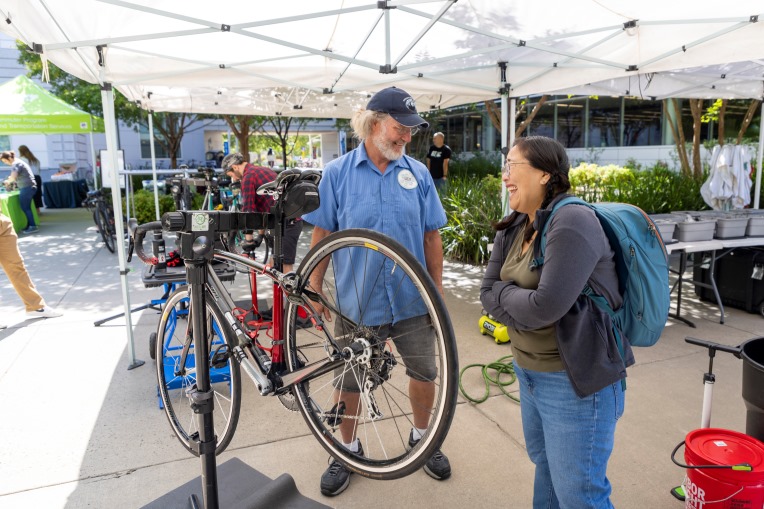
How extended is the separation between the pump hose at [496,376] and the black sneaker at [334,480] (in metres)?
1.25

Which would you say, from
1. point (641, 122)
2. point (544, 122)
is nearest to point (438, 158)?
point (641, 122)

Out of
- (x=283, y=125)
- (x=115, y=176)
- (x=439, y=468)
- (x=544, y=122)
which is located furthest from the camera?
(x=283, y=125)

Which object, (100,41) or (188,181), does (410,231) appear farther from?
(188,181)

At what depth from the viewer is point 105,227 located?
9.52 m

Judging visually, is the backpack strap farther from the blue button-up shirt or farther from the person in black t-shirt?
the person in black t-shirt

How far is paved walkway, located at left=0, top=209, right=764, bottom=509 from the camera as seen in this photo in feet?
8.70

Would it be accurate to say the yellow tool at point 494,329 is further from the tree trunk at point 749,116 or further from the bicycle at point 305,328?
the tree trunk at point 749,116

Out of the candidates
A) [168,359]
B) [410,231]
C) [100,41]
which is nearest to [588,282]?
[410,231]

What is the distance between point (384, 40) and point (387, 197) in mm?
2975

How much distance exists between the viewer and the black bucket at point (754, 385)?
2.19 meters

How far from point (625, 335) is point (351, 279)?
45.5 inches

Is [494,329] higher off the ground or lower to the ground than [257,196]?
lower

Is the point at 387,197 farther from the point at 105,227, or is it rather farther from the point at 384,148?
the point at 105,227

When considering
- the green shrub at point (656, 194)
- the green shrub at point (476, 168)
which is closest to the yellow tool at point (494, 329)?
the green shrub at point (656, 194)
